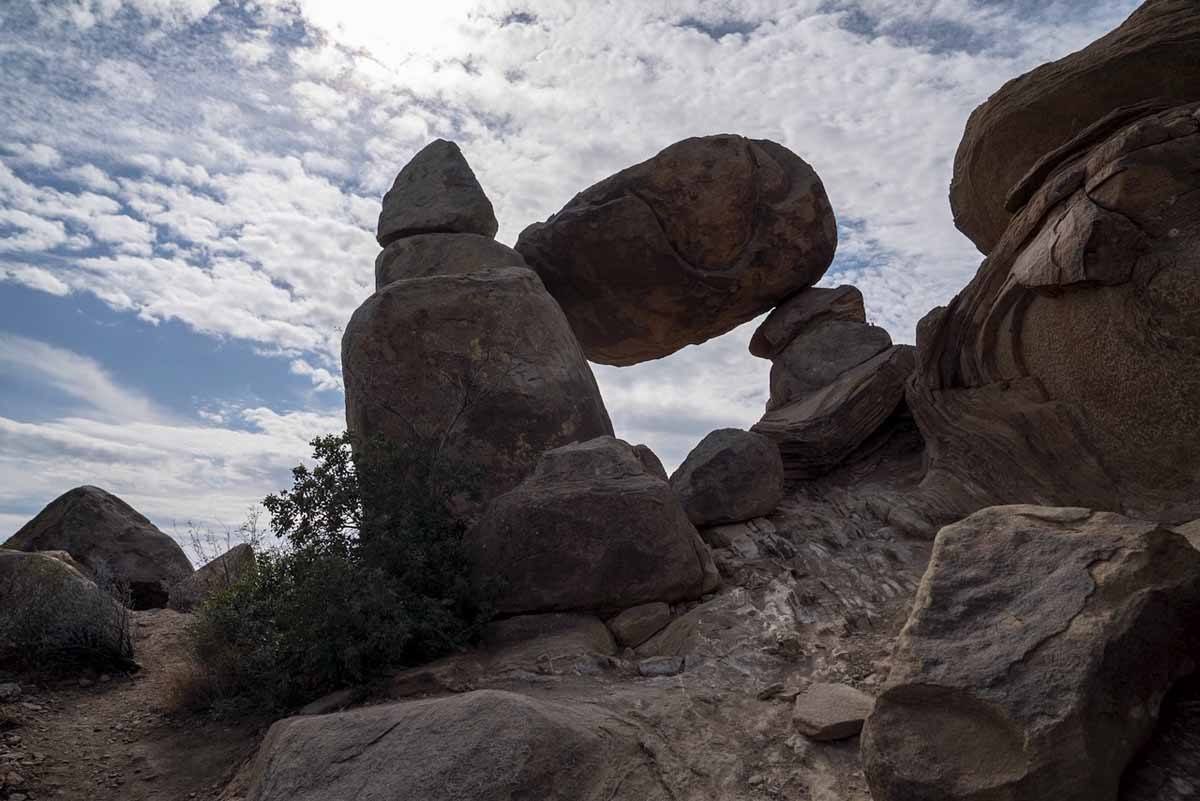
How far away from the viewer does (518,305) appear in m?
8.99

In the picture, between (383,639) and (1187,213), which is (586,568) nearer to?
(383,639)

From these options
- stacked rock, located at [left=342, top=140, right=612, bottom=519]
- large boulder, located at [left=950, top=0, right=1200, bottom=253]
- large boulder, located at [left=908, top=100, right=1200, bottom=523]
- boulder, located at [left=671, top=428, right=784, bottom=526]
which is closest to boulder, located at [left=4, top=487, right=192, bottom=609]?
stacked rock, located at [left=342, top=140, right=612, bottom=519]

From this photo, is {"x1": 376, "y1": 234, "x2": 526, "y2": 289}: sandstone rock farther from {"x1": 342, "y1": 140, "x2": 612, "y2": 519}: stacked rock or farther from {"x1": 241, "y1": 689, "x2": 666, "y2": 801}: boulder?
{"x1": 241, "y1": 689, "x2": 666, "y2": 801}: boulder

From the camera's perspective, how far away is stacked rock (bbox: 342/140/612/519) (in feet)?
27.3

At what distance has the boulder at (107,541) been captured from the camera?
38.9ft

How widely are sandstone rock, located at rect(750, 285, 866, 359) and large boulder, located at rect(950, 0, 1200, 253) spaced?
2.78 metres

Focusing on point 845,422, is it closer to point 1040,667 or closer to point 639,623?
point 639,623

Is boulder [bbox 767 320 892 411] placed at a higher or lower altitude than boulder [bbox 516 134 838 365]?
lower

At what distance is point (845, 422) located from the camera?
33.0ft

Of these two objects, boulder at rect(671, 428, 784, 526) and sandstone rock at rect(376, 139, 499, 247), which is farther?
sandstone rock at rect(376, 139, 499, 247)

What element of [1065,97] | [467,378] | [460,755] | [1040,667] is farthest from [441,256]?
[1040,667]

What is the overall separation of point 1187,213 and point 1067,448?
2.14 m

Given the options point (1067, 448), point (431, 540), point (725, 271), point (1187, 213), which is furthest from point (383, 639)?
point (725, 271)

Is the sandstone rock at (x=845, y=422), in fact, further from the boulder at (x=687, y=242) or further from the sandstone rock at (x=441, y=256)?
the sandstone rock at (x=441, y=256)
